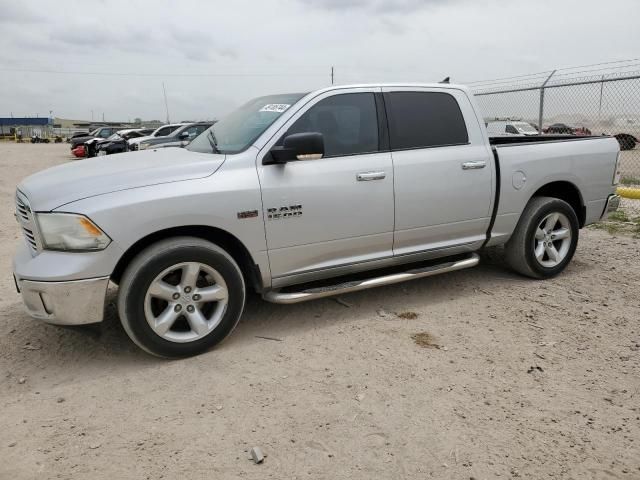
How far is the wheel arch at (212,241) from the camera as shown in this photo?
3344 mm

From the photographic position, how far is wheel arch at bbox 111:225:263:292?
11.0 feet

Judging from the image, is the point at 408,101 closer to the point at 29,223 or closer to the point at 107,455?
the point at 29,223

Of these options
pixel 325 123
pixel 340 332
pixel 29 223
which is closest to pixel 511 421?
pixel 340 332

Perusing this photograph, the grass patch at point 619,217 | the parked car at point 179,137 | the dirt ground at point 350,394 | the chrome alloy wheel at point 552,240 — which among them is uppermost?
the parked car at point 179,137

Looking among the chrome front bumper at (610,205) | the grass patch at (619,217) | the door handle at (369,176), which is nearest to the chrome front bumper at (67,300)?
the door handle at (369,176)

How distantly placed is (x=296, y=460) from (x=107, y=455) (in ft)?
3.09

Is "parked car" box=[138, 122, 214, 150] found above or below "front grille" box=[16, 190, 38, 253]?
above

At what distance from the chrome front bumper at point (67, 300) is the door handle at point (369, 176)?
189cm

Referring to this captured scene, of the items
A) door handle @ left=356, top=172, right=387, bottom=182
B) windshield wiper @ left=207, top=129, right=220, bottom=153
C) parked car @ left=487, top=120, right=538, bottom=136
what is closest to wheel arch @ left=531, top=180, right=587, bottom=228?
door handle @ left=356, top=172, right=387, bottom=182

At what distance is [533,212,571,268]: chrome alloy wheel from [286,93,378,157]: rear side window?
6.43ft

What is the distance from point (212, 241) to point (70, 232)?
2.99 ft

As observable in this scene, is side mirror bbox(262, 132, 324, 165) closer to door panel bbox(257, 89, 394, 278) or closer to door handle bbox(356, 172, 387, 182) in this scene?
door panel bbox(257, 89, 394, 278)

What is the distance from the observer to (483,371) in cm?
326

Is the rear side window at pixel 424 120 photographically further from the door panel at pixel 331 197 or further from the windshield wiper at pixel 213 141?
the windshield wiper at pixel 213 141
